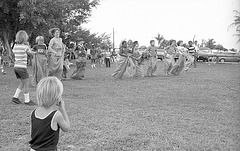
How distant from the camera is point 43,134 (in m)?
2.66

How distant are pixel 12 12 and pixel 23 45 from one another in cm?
1658

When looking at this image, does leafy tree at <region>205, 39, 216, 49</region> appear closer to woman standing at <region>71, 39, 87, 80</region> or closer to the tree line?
the tree line

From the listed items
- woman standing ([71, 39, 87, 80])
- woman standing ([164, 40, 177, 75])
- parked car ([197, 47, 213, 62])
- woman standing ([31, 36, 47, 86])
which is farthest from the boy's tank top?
parked car ([197, 47, 213, 62])

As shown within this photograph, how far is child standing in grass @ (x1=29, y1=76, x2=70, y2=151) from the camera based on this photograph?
8.59 ft

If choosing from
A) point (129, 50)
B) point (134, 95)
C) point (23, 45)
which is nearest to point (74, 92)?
point (134, 95)

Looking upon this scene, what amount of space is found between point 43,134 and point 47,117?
0.16 metres

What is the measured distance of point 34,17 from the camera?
68.0ft


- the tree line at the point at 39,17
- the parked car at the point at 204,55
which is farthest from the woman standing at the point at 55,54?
the parked car at the point at 204,55

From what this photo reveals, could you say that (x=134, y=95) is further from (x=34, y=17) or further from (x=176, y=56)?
(x=34, y=17)

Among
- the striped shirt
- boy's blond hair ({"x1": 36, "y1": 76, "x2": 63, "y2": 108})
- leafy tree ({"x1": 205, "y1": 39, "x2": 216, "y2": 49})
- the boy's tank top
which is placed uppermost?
leafy tree ({"x1": 205, "y1": 39, "x2": 216, "y2": 49})

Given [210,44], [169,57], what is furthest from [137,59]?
[210,44]

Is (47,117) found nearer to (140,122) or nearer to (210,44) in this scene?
(140,122)

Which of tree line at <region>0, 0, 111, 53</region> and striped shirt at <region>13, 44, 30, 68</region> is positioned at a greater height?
tree line at <region>0, 0, 111, 53</region>

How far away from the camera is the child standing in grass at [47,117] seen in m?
2.62
